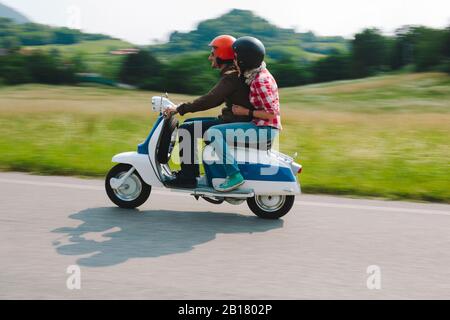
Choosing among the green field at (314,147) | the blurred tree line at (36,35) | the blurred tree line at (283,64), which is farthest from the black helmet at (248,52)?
the blurred tree line at (36,35)

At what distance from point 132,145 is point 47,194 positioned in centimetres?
385

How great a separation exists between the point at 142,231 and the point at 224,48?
1.72 metres

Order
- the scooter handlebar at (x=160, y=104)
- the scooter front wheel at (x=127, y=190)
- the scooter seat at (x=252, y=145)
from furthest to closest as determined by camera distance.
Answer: the scooter front wheel at (x=127, y=190) → the scooter handlebar at (x=160, y=104) → the scooter seat at (x=252, y=145)

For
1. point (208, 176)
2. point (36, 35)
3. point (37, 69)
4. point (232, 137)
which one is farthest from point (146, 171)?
point (36, 35)

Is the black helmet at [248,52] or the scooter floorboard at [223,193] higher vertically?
the black helmet at [248,52]

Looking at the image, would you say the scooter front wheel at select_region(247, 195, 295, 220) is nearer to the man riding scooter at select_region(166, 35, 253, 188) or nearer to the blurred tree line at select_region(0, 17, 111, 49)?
the man riding scooter at select_region(166, 35, 253, 188)

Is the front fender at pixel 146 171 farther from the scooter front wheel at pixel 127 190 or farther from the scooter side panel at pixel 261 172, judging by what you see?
the scooter side panel at pixel 261 172

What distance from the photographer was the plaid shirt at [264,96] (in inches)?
225

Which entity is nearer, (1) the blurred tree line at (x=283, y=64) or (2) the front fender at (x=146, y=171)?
(2) the front fender at (x=146, y=171)

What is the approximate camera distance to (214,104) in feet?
19.0

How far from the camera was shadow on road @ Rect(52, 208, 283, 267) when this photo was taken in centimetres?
472

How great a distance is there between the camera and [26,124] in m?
12.4

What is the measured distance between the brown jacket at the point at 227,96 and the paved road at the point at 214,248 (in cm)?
94
